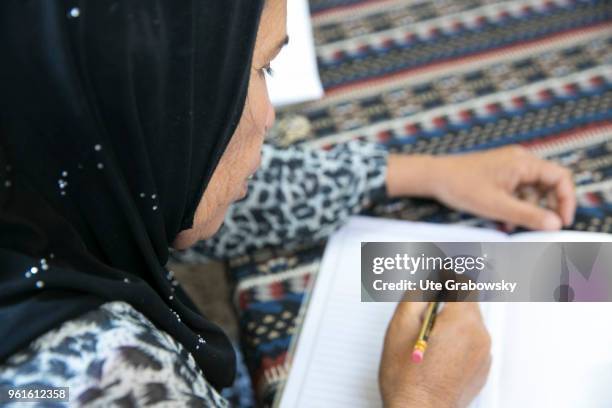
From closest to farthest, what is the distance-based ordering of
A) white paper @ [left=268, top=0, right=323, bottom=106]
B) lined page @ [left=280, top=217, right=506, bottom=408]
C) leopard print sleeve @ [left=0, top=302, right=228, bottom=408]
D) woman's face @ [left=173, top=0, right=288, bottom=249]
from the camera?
leopard print sleeve @ [left=0, top=302, right=228, bottom=408]
woman's face @ [left=173, top=0, right=288, bottom=249]
lined page @ [left=280, top=217, right=506, bottom=408]
white paper @ [left=268, top=0, right=323, bottom=106]

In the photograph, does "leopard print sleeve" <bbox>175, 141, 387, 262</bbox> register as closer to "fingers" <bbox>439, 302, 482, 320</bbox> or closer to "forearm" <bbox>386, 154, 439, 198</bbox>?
"forearm" <bbox>386, 154, 439, 198</bbox>

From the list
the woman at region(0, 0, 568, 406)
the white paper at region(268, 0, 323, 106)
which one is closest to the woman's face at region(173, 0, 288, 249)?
the woman at region(0, 0, 568, 406)

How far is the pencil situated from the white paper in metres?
0.45

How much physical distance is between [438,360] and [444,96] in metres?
0.47

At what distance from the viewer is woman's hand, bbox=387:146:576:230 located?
2.84ft

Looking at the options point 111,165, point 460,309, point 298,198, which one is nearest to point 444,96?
point 298,198

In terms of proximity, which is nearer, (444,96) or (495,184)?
(495,184)

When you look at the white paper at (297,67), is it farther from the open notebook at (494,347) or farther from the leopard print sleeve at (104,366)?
the leopard print sleeve at (104,366)

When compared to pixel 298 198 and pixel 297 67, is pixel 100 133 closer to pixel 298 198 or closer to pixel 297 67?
pixel 298 198

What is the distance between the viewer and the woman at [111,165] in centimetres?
50

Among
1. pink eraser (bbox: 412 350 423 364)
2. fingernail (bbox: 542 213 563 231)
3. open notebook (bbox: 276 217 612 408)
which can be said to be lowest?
open notebook (bbox: 276 217 612 408)

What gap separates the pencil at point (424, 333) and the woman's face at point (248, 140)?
236 mm

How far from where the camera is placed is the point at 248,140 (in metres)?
0.68

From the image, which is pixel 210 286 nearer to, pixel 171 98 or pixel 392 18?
pixel 392 18
